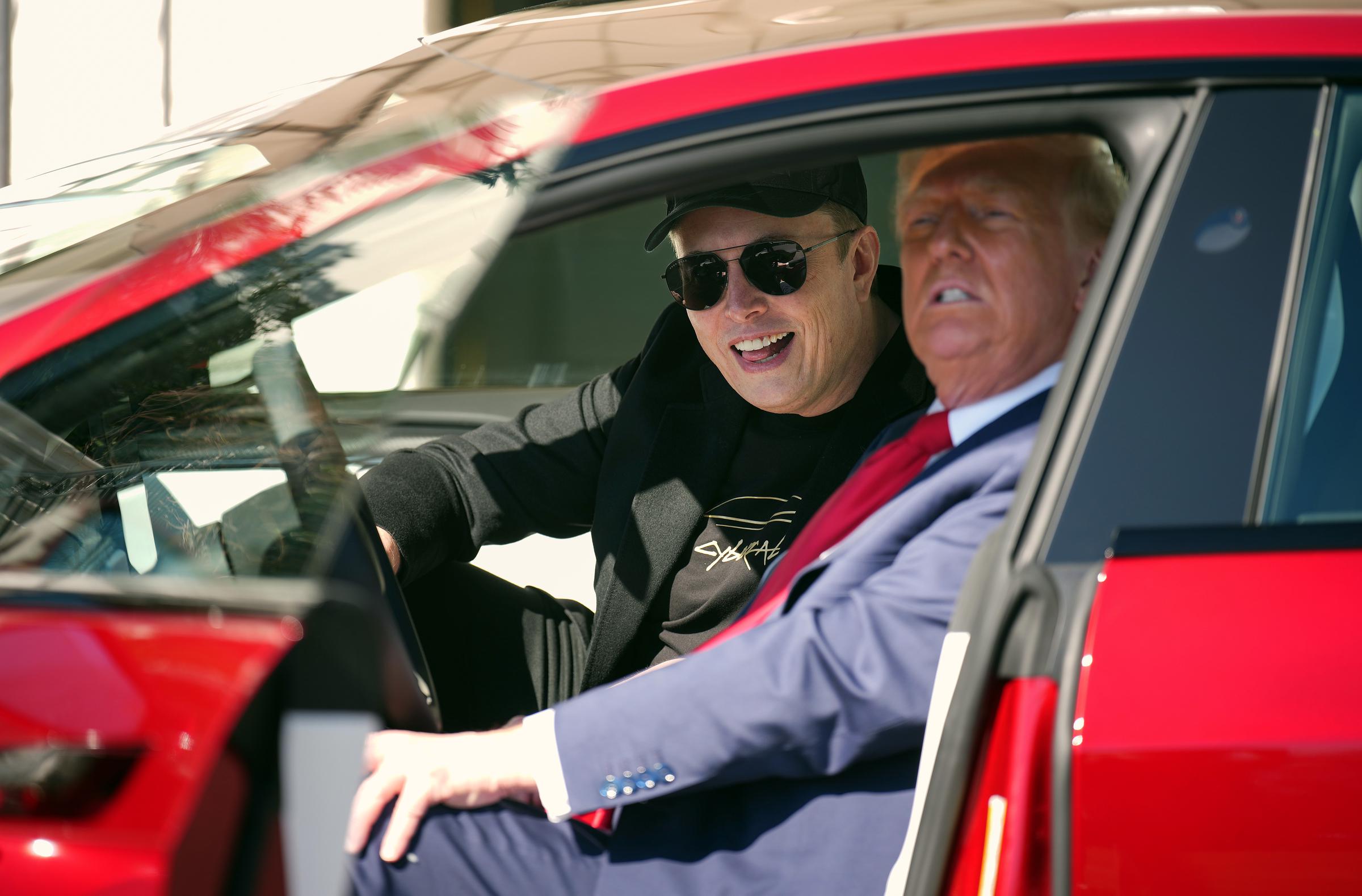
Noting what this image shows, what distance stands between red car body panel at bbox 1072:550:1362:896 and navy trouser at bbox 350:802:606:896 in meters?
0.68

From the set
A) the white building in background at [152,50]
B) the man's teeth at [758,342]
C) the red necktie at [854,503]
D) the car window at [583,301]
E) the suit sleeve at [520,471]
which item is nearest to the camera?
the red necktie at [854,503]

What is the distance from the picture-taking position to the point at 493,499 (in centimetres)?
223

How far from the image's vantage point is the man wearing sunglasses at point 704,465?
193 centimetres

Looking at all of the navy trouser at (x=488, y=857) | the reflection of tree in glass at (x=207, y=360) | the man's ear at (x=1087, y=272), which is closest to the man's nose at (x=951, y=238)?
the man's ear at (x=1087, y=272)

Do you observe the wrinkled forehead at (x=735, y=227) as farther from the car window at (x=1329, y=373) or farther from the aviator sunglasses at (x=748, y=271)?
the car window at (x=1329, y=373)

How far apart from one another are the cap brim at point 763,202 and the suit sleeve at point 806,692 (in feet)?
2.34

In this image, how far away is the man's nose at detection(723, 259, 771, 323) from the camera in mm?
1940

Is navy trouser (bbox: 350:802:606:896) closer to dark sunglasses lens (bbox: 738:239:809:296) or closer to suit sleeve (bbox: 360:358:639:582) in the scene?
suit sleeve (bbox: 360:358:639:582)

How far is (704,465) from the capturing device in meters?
2.05

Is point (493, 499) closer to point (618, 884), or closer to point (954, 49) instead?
point (618, 884)

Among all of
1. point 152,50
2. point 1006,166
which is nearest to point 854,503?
point 1006,166

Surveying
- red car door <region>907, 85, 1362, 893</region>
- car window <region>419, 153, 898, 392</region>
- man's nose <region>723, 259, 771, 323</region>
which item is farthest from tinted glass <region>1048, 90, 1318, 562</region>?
car window <region>419, 153, 898, 392</region>

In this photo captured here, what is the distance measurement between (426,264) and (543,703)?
1.08m

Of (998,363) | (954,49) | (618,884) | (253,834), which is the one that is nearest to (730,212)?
(998,363)
